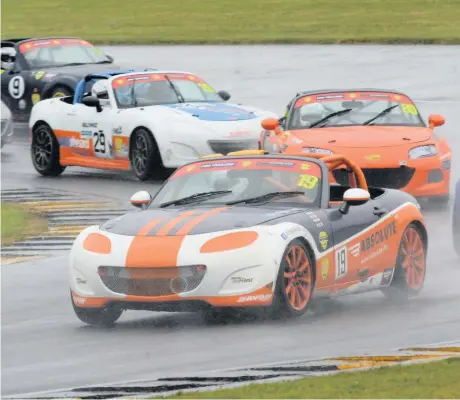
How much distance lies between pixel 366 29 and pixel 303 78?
1008 centimetres

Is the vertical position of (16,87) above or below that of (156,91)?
below

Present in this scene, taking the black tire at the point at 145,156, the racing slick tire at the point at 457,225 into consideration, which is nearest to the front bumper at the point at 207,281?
the racing slick tire at the point at 457,225

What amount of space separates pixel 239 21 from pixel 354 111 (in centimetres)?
2901

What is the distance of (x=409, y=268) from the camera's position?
13.8 metres

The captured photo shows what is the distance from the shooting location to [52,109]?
2464 cm

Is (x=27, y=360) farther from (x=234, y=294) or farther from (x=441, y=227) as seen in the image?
(x=441, y=227)

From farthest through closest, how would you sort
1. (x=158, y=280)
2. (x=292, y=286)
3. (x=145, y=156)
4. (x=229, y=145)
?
(x=145, y=156) < (x=229, y=145) < (x=292, y=286) < (x=158, y=280)

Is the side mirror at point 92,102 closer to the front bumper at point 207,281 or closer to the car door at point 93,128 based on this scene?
the car door at point 93,128

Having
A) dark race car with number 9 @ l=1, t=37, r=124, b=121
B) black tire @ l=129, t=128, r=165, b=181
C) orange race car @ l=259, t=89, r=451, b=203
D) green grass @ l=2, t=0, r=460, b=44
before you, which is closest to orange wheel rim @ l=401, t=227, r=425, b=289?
orange race car @ l=259, t=89, r=451, b=203

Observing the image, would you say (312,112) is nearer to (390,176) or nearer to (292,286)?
(390,176)

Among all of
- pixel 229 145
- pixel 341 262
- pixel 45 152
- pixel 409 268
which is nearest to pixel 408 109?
pixel 229 145

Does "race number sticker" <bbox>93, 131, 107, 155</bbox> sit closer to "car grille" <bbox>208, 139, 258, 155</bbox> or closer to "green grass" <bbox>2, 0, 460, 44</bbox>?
"car grille" <bbox>208, 139, 258, 155</bbox>

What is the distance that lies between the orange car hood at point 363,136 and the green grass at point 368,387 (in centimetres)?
972

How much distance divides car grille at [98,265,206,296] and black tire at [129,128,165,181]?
1038cm
